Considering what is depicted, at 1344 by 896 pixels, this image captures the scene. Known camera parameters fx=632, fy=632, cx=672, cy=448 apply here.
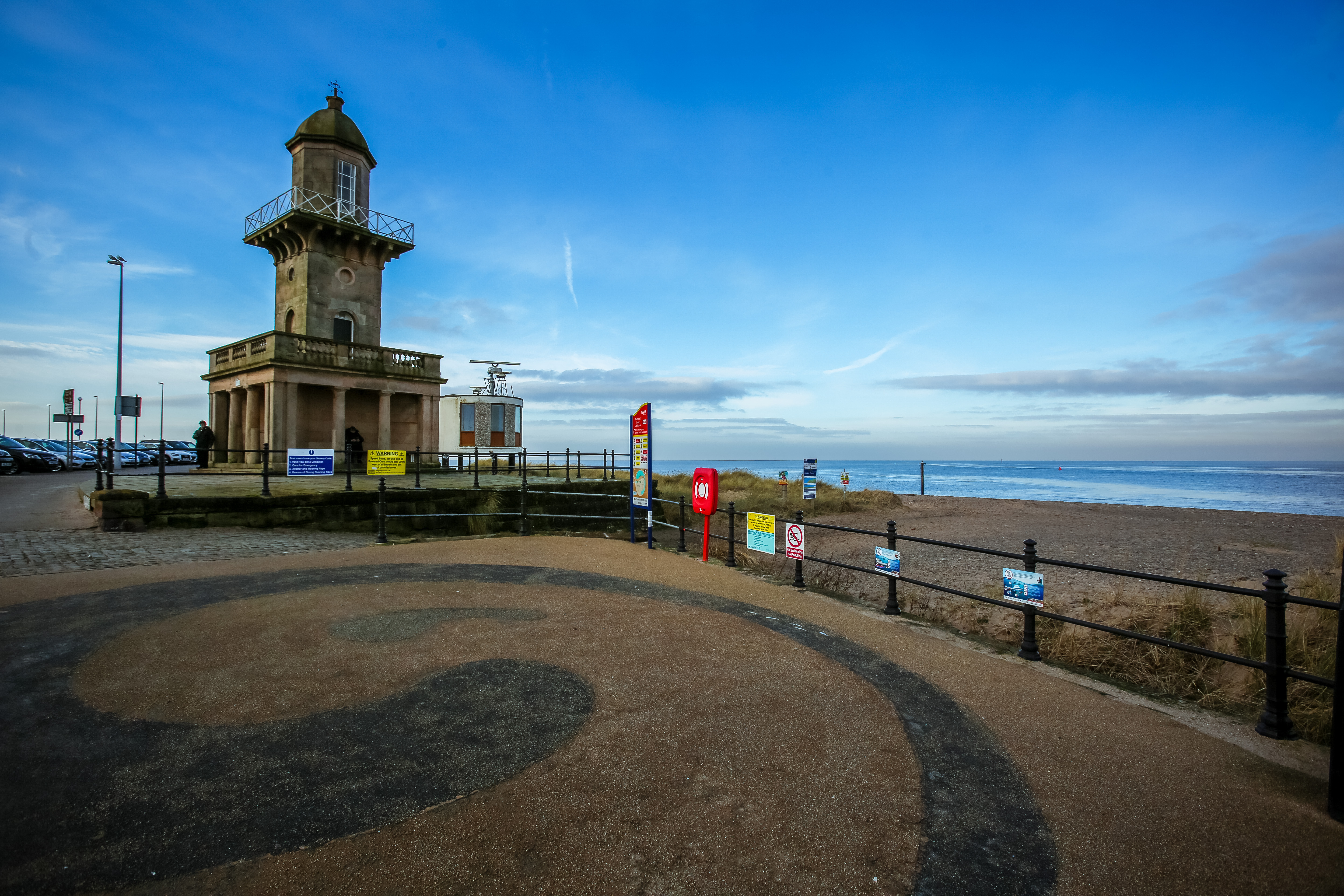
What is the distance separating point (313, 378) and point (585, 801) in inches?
900

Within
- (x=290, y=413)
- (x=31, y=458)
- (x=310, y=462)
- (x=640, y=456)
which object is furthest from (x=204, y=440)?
(x=640, y=456)

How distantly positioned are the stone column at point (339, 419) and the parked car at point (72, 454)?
59.6 feet

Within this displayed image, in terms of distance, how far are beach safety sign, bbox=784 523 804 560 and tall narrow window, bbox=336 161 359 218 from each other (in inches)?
918

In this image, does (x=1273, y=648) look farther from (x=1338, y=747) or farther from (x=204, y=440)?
(x=204, y=440)

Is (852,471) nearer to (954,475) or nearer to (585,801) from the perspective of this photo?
(954,475)

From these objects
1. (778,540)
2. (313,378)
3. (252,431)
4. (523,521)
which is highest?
(313,378)

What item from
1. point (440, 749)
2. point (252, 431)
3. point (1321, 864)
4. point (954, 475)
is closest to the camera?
point (1321, 864)

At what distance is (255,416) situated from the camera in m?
22.9

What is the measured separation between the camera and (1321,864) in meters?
2.77

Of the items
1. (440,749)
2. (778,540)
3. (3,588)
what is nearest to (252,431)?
(3,588)

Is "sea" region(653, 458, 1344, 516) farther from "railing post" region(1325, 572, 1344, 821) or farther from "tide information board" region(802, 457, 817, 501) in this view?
"railing post" region(1325, 572, 1344, 821)

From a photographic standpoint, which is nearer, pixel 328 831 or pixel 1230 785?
pixel 328 831

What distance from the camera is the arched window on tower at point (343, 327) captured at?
2436 centimetres

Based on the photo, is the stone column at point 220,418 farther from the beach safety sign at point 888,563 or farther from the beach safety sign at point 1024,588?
the beach safety sign at point 1024,588
